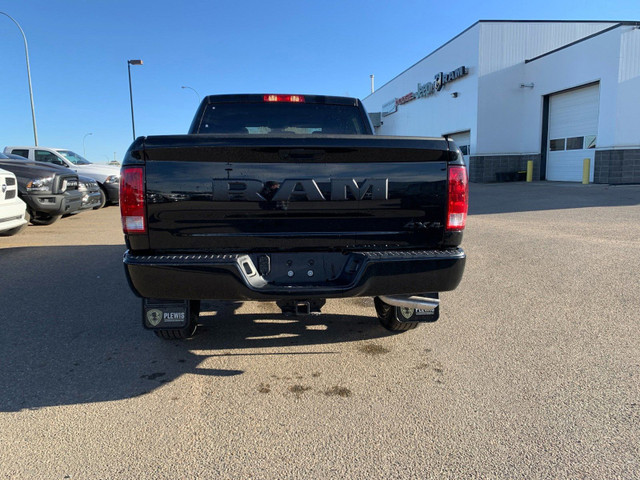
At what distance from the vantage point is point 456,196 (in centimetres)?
289

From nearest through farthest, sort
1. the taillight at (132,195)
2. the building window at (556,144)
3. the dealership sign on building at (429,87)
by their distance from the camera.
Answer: the taillight at (132,195) < the building window at (556,144) < the dealership sign on building at (429,87)

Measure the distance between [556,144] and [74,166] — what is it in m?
22.3

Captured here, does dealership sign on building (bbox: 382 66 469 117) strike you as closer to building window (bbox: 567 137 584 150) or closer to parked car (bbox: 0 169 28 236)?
building window (bbox: 567 137 584 150)

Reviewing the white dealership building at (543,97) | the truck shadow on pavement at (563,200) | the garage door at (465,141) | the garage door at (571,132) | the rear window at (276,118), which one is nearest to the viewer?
the rear window at (276,118)

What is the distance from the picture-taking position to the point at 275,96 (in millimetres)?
4328

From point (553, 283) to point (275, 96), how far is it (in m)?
3.84

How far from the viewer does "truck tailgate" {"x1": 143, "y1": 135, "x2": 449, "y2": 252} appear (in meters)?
2.69

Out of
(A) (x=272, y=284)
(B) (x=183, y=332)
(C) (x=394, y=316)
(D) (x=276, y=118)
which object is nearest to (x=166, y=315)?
(B) (x=183, y=332)

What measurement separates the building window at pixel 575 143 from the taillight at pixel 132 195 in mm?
23301

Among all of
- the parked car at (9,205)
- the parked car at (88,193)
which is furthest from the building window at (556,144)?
the parked car at (9,205)

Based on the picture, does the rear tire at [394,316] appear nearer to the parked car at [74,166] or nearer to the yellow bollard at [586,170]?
the parked car at [74,166]

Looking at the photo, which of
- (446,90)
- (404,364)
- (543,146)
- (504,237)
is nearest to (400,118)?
(446,90)

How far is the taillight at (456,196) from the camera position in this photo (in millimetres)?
2879

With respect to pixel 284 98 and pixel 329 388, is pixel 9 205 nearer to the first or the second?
pixel 284 98
